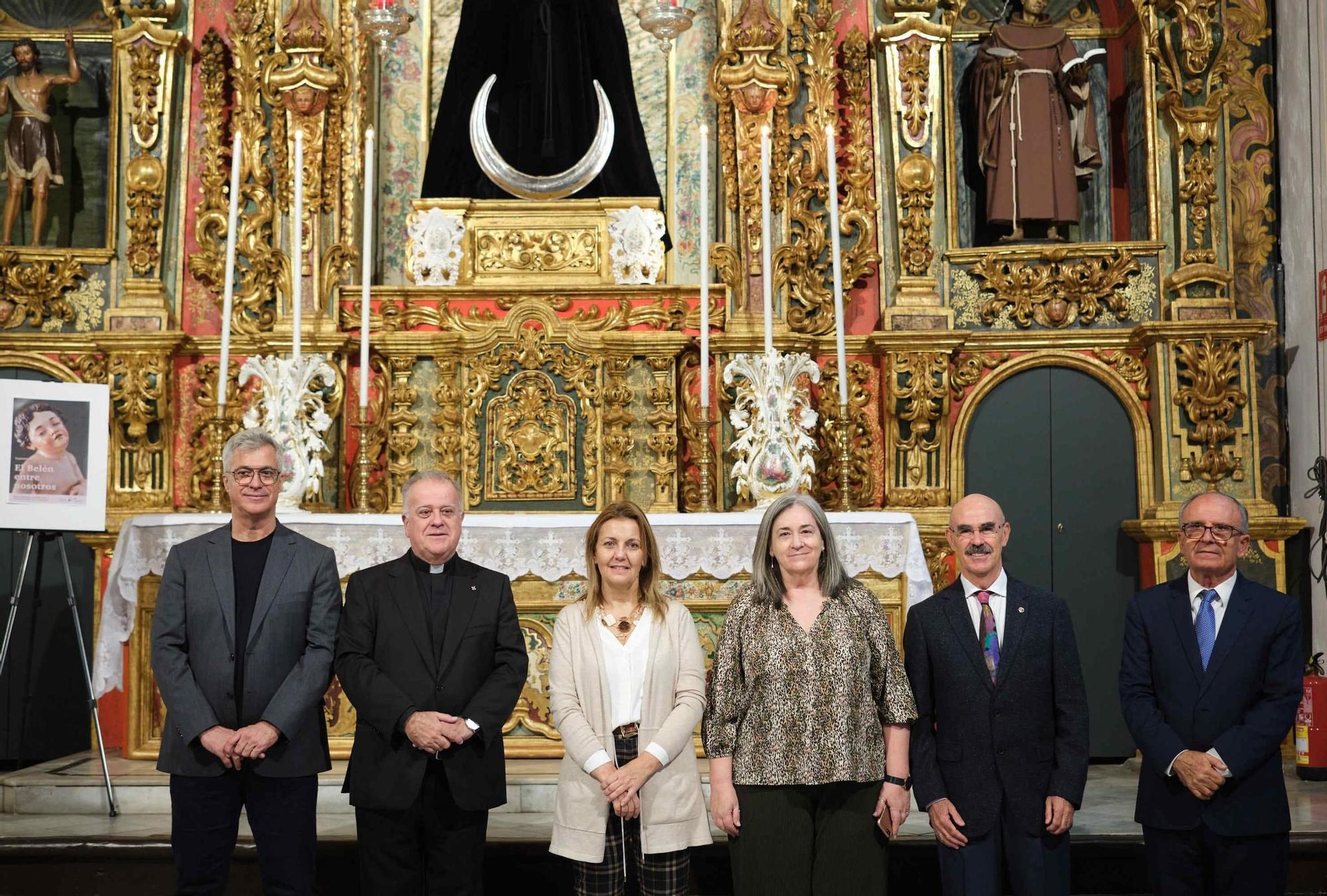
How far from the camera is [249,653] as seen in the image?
3.68 metres

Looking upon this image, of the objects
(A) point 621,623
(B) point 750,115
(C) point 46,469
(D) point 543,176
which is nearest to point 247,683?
(A) point 621,623

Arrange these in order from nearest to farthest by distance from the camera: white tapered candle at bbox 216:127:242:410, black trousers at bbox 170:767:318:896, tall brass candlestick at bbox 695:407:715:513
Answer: black trousers at bbox 170:767:318:896, white tapered candle at bbox 216:127:242:410, tall brass candlestick at bbox 695:407:715:513

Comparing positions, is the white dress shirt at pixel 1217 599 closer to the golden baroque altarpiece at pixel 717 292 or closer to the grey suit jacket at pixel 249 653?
the grey suit jacket at pixel 249 653

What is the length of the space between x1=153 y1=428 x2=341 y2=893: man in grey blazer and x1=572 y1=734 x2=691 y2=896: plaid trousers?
0.78m

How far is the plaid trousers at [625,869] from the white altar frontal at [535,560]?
2.12 meters

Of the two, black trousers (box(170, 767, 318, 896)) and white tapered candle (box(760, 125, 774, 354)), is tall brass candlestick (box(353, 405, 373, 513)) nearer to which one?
white tapered candle (box(760, 125, 774, 354))

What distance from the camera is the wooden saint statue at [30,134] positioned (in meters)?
7.27

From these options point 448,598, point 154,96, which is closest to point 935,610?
point 448,598

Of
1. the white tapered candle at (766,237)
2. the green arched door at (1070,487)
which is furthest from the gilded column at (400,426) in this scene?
the green arched door at (1070,487)

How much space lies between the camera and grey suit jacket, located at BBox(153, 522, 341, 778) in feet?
11.9

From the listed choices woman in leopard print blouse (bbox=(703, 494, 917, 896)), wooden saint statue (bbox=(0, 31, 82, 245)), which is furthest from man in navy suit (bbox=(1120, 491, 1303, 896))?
wooden saint statue (bbox=(0, 31, 82, 245))

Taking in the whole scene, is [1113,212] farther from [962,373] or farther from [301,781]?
[301,781]

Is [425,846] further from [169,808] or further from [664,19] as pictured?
[664,19]

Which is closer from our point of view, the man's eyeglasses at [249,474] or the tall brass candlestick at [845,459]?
the man's eyeglasses at [249,474]
